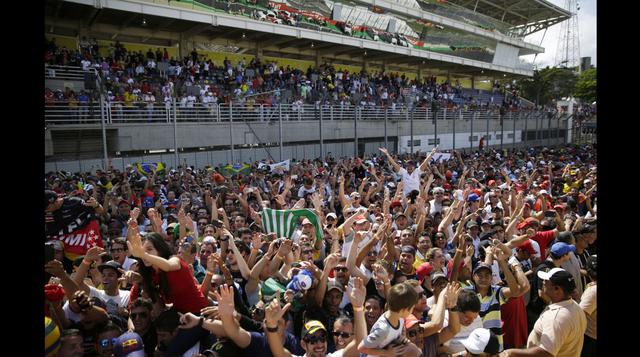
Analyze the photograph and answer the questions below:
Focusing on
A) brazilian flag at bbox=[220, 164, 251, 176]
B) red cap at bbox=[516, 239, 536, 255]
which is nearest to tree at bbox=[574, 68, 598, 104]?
brazilian flag at bbox=[220, 164, 251, 176]

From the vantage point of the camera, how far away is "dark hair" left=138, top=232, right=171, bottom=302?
10.3ft

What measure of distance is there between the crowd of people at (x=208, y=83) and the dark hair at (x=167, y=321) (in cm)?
1439

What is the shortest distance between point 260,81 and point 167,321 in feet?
70.2

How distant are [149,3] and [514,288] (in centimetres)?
2107

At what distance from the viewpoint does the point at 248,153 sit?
19000 mm

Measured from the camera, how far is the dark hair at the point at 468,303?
307 centimetres

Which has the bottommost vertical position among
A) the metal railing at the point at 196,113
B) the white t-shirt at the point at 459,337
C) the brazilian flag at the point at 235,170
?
the white t-shirt at the point at 459,337

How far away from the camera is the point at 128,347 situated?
275 cm

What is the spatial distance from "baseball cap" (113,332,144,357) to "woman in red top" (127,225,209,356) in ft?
0.71

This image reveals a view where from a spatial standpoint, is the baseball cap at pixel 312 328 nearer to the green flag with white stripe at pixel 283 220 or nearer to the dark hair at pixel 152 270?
the dark hair at pixel 152 270

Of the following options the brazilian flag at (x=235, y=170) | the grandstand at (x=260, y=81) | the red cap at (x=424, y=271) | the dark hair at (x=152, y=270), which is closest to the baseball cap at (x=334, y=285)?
the red cap at (x=424, y=271)
